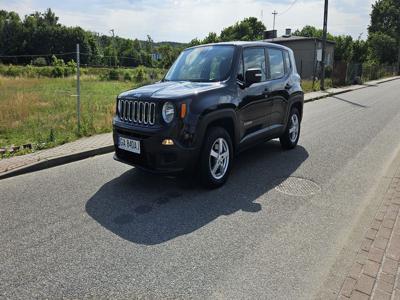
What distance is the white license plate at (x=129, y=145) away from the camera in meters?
4.65

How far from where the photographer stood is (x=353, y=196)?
4816mm

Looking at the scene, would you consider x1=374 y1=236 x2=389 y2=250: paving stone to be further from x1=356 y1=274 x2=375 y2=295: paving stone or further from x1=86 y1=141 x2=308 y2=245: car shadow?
x1=86 y1=141 x2=308 y2=245: car shadow

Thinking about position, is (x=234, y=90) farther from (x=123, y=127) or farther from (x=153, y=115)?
(x=123, y=127)

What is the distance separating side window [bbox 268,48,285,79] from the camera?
619 cm

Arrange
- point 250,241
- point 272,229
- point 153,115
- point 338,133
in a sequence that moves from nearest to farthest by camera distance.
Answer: point 250,241 → point 272,229 → point 153,115 → point 338,133

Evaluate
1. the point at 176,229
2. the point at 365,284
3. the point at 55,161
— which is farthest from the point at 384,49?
the point at 365,284

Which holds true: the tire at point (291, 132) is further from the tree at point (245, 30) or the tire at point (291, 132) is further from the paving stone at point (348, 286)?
the tree at point (245, 30)

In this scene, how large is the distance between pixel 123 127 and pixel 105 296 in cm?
260

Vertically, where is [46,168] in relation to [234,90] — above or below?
below

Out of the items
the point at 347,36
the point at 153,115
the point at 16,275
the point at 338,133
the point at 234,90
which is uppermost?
the point at 347,36

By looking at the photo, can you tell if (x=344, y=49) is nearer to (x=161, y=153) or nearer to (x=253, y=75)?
(x=253, y=75)

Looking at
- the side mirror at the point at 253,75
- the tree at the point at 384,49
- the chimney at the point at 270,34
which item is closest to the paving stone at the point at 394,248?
the side mirror at the point at 253,75

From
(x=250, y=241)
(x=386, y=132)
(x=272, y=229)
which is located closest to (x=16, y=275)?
(x=250, y=241)

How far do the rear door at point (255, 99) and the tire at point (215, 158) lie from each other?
521 mm
